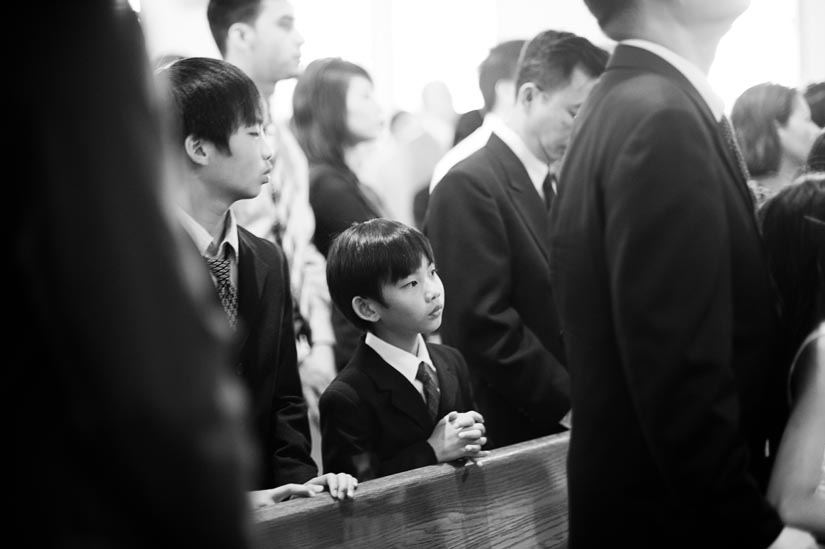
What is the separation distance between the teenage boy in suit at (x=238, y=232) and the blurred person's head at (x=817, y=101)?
291 cm

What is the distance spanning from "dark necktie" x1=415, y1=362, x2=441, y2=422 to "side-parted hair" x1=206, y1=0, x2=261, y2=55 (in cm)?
117

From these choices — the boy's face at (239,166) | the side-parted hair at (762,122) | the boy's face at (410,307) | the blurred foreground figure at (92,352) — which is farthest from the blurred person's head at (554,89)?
the blurred foreground figure at (92,352)

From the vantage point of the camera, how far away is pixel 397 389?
94.1 inches

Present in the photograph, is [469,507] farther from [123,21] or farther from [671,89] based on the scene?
[123,21]

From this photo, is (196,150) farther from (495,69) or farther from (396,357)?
(495,69)

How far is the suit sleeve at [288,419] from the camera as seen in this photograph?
2.22 meters

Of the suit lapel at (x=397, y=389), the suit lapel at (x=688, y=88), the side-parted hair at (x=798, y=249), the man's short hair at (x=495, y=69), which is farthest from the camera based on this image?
the man's short hair at (x=495, y=69)

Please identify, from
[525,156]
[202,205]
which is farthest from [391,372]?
[525,156]

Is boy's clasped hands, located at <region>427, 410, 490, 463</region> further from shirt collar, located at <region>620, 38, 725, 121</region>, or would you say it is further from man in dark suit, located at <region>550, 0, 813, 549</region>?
shirt collar, located at <region>620, 38, 725, 121</region>

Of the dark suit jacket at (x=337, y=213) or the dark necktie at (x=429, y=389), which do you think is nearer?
the dark necktie at (x=429, y=389)

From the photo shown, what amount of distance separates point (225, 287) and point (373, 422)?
466mm

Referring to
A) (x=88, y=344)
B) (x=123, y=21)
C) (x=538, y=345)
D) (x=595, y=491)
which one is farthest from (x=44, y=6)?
(x=538, y=345)

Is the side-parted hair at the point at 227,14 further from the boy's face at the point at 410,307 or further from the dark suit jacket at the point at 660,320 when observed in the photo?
the dark suit jacket at the point at 660,320

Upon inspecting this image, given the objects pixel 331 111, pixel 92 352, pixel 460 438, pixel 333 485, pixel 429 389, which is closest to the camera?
pixel 92 352
